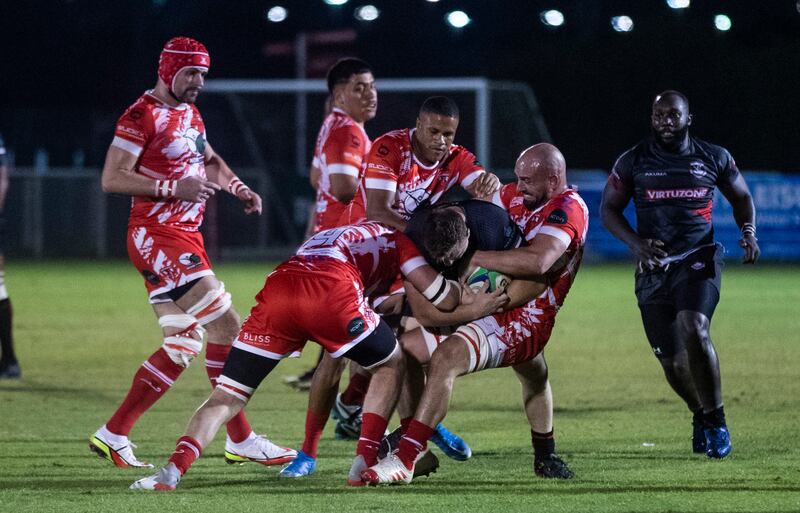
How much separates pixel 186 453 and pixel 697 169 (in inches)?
146

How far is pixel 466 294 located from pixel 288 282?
0.96m

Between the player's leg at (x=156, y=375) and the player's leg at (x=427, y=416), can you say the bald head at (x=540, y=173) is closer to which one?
the player's leg at (x=427, y=416)

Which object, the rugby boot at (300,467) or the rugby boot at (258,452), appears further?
the rugby boot at (258,452)

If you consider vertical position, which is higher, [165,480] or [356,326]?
[356,326]

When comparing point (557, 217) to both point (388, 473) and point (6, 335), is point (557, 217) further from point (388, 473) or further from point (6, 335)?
point (6, 335)

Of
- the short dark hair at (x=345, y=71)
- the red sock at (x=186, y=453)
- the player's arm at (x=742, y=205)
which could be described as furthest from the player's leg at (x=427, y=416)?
the short dark hair at (x=345, y=71)

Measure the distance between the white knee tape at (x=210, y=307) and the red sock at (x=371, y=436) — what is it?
1508 mm

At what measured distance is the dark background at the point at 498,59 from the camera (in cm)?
3634

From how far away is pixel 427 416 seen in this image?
7160 millimetres

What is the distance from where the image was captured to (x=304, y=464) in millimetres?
7648

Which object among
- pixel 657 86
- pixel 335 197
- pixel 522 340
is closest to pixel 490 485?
pixel 522 340

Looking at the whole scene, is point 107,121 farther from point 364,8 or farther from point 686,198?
point 686,198

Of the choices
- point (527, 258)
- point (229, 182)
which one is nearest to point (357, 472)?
point (527, 258)

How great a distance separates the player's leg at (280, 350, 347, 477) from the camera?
301 inches
